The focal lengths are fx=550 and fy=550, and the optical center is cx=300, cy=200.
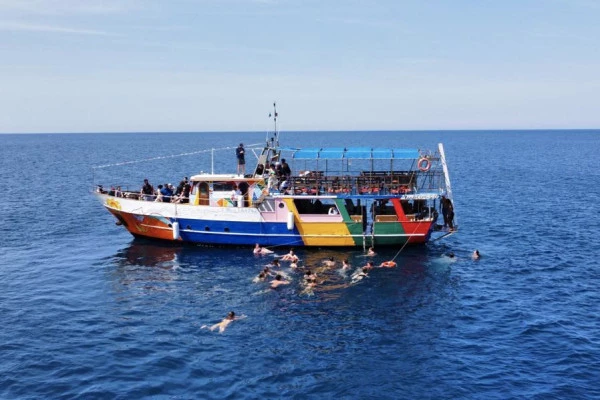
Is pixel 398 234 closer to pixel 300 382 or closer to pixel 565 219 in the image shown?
pixel 300 382

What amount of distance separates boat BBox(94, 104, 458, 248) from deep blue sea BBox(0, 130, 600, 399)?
131cm

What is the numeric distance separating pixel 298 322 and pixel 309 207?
1422 centimetres

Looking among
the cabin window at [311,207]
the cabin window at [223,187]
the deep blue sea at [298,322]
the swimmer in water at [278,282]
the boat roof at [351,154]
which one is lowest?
the deep blue sea at [298,322]

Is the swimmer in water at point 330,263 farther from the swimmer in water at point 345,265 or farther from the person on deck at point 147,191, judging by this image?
the person on deck at point 147,191

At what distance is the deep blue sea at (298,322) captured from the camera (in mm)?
21438

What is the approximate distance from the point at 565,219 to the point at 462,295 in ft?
91.7

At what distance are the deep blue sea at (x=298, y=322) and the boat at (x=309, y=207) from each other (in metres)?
1.31

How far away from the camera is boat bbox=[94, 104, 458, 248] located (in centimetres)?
3881

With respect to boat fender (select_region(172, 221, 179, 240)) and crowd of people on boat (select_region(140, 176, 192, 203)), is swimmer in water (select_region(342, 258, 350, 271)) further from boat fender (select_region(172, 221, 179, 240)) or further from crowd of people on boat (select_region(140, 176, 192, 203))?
boat fender (select_region(172, 221, 179, 240))

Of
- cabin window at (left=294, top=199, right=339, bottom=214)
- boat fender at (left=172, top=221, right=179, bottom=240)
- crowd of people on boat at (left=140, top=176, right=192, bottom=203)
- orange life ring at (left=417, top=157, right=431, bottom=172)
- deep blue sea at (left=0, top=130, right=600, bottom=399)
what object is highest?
orange life ring at (left=417, top=157, right=431, bottom=172)

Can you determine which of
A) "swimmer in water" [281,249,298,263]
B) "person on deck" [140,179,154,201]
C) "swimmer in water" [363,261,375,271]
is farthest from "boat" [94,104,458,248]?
"swimmer in water" [363,261,375,271]

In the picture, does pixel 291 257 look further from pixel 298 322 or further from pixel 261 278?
pixel 298 322

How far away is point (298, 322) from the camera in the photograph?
89.0 ft

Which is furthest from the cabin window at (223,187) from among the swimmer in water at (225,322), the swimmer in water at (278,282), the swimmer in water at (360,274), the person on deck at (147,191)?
the swimmer in water at (225,322)
